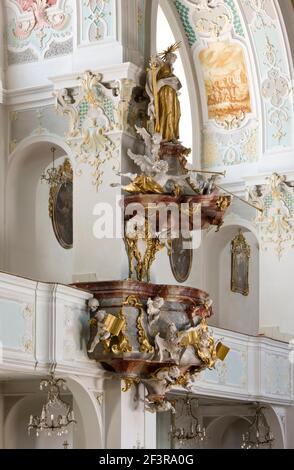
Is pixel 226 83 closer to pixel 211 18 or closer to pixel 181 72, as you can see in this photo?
pixel 181 72

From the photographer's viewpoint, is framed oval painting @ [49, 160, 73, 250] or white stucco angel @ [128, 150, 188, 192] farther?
framed oval painting @ [49, 160, 73, 250]

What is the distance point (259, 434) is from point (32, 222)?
5566mm

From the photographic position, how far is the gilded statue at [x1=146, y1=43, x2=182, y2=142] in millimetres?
15305

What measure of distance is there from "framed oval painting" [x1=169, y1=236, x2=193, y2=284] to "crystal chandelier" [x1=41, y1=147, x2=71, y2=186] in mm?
2970

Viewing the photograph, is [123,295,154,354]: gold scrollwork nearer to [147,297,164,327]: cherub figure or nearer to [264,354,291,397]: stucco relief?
[147,297,164,327]: cherub figure

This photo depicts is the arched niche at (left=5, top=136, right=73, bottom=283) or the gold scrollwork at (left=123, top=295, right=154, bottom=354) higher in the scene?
the arched niche at (left=5, top=136, right=73, bottom=283)

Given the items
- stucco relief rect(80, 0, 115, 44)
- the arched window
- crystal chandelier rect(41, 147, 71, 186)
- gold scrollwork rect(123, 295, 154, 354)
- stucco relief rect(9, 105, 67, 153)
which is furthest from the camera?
the arched window

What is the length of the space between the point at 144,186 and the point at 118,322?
1766mm

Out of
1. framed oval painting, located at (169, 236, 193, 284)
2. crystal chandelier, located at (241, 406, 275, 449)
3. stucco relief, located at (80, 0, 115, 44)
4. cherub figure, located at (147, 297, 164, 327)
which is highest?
stucco relief, located at (80, 0, 115, 44)

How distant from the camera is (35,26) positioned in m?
16.3

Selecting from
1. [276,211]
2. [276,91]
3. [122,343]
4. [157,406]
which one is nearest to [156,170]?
[122,343]

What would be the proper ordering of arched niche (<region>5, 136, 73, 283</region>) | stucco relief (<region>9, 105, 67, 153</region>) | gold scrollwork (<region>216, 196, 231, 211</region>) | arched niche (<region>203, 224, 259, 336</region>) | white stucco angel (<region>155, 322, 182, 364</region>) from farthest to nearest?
1. arched niche (<region>203, 224, 259, 336</region>)
2. arched niche (<region>5, 136, 73, 283</region>)
3. stucco relief (<region>9, 105, 67, 153</region>)
4. gold scrollwork (<region>216, 196, 231, 211</region>)
5. white stucco angel (<region>155, 322, 182, 364</region>)

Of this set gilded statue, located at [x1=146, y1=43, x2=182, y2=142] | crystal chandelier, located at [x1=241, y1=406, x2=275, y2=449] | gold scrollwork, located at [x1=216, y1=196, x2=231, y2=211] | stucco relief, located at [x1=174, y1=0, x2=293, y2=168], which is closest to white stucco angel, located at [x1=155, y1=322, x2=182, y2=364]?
gold scrollwork, located at [x1=216, y1=196, x2=231, y2=211]

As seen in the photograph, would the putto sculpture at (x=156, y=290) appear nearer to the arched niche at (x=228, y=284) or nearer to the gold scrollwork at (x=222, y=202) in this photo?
the gold scrollwork at (x=222, y=202)
